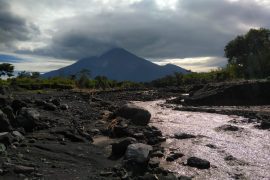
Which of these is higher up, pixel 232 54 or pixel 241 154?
pixel 232 54

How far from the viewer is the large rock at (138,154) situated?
14297 mm

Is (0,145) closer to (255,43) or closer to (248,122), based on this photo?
(248,122)

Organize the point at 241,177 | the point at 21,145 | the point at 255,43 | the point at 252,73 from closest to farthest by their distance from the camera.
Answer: the point at 241,177
the point at 21,145
the point at 252,73
the point at 255,43

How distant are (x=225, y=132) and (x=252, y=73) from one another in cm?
5885

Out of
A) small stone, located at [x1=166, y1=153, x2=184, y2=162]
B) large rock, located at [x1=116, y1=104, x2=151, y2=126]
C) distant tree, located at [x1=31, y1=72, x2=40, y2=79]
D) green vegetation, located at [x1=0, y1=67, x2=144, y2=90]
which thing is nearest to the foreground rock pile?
small stone, located at [x1=166, y1=153, x2=184, y2=162]

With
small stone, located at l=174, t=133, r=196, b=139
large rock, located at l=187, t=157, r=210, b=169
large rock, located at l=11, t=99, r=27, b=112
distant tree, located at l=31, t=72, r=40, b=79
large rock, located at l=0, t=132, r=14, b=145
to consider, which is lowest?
large rock, located at l=187, t=157, r=210, b=169

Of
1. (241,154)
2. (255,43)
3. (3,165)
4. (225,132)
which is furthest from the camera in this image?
(255,43)

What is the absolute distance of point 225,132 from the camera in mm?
23906

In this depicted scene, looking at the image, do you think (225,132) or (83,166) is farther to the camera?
(225,132)

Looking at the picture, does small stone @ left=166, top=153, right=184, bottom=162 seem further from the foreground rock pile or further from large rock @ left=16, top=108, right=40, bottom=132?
large rock @ left=16, top=108, right=40, bottom=132

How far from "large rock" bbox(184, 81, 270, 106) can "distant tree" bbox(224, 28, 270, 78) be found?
4009cm

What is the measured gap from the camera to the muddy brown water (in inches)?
587

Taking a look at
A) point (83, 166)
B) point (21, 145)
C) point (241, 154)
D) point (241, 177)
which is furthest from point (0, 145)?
point (241, 154)

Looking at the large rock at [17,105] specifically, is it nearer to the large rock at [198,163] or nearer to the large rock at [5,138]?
the large rock at [5,138]
